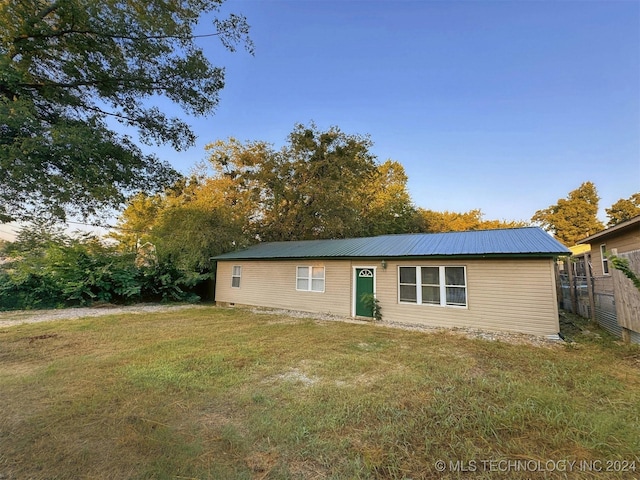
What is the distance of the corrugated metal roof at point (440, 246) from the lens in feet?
24.3

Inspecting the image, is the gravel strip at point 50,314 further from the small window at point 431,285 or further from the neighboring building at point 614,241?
the neighboring building at point 614,241

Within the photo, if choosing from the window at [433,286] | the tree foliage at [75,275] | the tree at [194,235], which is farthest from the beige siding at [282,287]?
the tree foliage at [75,275]

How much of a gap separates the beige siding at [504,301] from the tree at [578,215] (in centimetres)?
2439

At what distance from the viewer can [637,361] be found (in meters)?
4.81

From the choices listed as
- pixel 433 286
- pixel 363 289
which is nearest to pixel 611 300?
pixel 433 286

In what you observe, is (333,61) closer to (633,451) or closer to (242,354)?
(242,354)

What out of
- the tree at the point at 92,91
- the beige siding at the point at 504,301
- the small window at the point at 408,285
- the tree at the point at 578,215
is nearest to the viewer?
the tree at the point at 92,91

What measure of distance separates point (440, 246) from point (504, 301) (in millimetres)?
2308

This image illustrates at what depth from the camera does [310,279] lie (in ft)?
36.7

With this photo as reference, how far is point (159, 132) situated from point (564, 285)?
15.5 meters

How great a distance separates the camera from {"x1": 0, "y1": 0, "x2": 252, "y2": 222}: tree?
16.1 ft

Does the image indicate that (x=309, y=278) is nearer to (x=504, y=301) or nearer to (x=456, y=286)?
(x=456, y=286)

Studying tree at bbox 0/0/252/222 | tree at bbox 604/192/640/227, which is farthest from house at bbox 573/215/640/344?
tree at bbox 604/192/640/227

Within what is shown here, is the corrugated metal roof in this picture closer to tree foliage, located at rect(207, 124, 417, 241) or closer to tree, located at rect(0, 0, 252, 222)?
tree foliage, located at rect(207, 124, 417, 241)
